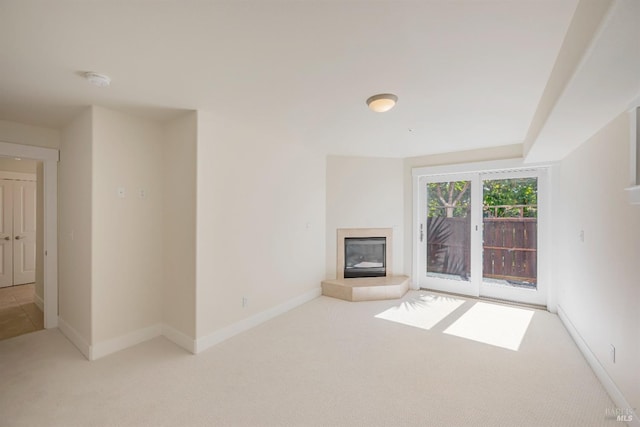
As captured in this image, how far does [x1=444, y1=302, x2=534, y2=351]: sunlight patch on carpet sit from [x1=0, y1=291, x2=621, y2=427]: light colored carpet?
76mm

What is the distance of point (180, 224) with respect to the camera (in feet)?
9.47

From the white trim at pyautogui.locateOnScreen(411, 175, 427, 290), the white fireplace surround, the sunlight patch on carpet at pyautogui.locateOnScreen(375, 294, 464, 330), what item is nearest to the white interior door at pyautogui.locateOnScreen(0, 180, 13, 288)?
the white fireplace surround

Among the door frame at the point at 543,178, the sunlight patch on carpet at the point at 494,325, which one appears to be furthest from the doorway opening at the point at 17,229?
the door frame at the point at 543,178

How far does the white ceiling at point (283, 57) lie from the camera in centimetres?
139

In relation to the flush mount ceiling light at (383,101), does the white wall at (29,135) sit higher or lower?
lower

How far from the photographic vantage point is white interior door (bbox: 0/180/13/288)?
16.4 ft

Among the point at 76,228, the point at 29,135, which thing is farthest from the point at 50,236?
the point at 29,135

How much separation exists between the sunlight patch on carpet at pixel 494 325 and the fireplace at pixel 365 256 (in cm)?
158

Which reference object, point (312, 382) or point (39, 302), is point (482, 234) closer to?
point (312, 382)

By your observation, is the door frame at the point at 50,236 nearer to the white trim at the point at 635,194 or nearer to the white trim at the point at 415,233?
the white trim at the point at 415,233

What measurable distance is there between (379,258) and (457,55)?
366cm

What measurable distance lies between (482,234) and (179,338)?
4.42 meters

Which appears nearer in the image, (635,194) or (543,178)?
(635,194)

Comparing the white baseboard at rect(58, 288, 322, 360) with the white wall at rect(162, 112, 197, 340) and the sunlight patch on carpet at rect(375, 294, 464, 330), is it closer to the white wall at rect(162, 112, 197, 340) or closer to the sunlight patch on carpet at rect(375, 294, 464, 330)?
the white wall at rect(162, 112, 197, 340)
